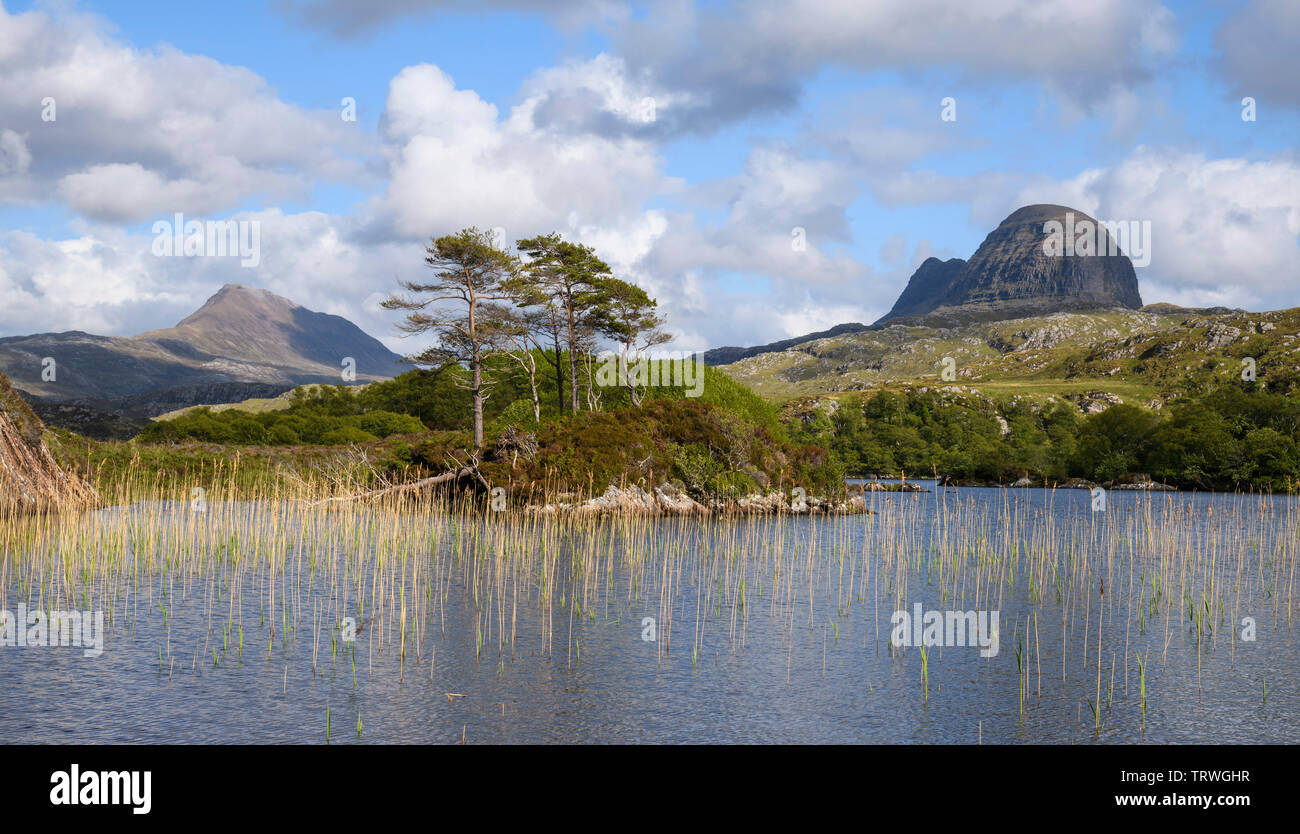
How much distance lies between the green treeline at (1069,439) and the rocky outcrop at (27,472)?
40.3 meters

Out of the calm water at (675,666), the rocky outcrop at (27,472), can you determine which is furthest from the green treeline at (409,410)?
the calm water at (675,666)

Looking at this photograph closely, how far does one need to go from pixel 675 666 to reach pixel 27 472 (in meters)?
23.8

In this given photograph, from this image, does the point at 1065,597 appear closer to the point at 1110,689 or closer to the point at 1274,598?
the point at 1274,598

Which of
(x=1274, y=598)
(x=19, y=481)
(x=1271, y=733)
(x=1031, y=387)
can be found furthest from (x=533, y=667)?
(x=1031, y=387)

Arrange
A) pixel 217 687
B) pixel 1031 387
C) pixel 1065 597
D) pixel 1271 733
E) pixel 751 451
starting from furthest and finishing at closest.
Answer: pixel 1031 387
pixel 751 451
pixel 1065 597
pixel 217 687
pixel 1271 733

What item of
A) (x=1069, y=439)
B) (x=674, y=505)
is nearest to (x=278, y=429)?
(x=674, y=505)

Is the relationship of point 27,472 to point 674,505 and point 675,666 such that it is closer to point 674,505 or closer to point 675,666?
point 674,505

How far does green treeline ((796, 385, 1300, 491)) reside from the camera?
6700 cm

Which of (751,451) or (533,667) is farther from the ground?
(751,451)

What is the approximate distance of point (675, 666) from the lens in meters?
12.3

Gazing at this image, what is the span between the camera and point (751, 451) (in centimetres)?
3853
